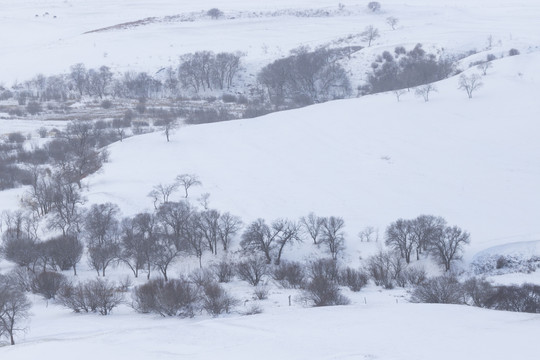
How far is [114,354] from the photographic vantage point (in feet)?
79.5

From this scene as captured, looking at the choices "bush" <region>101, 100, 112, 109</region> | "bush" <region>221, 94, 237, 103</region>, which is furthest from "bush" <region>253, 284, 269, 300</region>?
"bush" <region>101, 100, 112, 109</region>

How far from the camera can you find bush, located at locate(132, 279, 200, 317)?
32156 mm

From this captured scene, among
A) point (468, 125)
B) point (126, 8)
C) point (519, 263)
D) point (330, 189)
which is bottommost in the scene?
point (519, 263)

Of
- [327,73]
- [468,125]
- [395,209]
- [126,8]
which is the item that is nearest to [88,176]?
[395,209]

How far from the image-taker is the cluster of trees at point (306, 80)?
91.4 m

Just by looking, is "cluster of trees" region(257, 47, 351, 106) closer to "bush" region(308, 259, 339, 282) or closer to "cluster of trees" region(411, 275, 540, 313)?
"bush" region(308, 259, 339, 282)

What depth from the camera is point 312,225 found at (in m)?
43.2

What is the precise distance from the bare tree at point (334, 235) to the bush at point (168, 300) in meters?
11.3

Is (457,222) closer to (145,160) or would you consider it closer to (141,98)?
(145,160)

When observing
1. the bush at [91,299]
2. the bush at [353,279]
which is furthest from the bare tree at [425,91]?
the bush at [91,299]

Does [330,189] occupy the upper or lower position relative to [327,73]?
lower

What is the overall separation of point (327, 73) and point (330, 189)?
46.7 m

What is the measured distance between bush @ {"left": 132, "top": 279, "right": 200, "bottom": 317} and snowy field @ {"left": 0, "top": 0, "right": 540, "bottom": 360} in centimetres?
75

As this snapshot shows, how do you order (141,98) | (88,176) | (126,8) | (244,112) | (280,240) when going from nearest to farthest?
1. (280,240)
2. (88,176)
3. (244,112)
4. (141,98)
5. (126,8)
